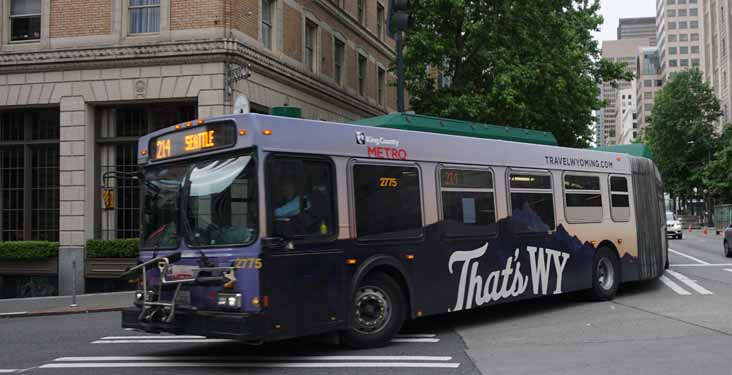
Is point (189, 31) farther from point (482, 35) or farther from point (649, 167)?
point (649, 167)

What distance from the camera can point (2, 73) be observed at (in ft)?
63.1

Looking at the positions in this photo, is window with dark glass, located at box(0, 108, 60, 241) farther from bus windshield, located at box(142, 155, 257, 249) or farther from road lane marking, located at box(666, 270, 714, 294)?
road lane marking, located at box(666, 270, 714, 294)

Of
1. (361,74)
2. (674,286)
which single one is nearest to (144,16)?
(361,74)

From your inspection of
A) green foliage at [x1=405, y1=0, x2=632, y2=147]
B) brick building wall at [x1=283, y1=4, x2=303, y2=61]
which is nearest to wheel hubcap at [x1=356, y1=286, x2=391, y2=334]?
brick building wall at [x1=283, y1=4, x2=303, y2=61]

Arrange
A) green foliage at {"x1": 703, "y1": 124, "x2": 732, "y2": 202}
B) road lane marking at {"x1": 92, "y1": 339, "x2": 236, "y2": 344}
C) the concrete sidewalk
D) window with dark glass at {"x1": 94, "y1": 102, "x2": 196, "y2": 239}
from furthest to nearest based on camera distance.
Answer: green foliage at {"x1": 703, "y1": 124, "x2": 732, "y2": 202} < window with dark glass at {"x1": 94, "y1": 102, "x2": 196, "y2": 239} < the concrete sidewalk < road lane marking at {"x1": 92, "y1": 339, "x2": 236, "y2": 344}

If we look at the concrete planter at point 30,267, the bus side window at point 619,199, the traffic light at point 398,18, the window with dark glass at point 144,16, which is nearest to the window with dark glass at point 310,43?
the window with dark glass at point 144,16

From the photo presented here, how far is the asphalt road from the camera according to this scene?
739 centimetres

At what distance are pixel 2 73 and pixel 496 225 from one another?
1525cm

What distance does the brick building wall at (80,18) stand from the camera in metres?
18.4

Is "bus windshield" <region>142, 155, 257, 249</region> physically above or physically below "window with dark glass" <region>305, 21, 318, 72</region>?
below

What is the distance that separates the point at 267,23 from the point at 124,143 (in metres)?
5.34

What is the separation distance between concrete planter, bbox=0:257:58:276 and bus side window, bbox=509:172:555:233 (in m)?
13.2

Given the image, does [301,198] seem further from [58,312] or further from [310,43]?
[310,43]

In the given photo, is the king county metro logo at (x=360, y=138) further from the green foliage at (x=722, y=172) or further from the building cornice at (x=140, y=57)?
the green foliage at (x=722, y=172)
